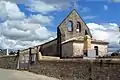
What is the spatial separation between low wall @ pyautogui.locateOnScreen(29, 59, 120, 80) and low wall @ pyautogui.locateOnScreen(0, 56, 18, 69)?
707 inches

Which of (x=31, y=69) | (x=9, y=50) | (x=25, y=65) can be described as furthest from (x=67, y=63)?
(x=9, y=50)

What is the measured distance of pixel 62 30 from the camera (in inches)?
2395

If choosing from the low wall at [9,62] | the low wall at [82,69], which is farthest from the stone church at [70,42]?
the low wall at [82,69]

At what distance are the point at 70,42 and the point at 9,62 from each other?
1310 centimetres

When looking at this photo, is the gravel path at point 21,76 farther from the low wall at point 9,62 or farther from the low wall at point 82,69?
the low wall at point 9,62

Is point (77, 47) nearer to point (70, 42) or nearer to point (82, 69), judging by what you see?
point (70, 42)

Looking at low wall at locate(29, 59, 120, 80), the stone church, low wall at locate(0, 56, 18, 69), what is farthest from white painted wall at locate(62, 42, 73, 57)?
low wall at locate(29, 59, 120, 80)

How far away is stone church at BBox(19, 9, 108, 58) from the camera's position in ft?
178

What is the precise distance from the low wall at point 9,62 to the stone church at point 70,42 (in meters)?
4.56

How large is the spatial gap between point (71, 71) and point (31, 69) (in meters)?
18.6

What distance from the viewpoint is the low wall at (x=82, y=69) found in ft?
76.1

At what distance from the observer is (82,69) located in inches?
1113

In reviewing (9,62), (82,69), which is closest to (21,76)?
(82,69)

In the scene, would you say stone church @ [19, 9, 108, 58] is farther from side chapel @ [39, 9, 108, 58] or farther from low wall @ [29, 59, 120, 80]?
low wall @ [29, 59, 120, 80]
